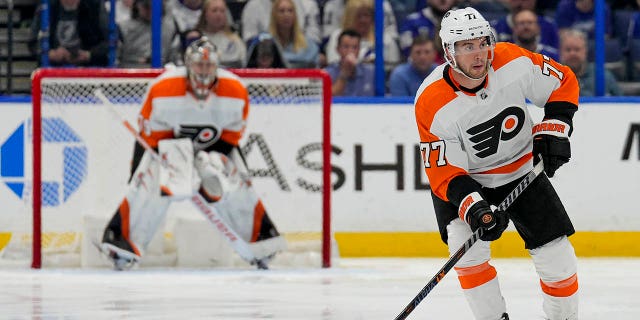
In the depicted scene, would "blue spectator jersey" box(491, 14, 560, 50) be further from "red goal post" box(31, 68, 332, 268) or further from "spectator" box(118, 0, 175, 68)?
"spectator" box(118, 0, 175, 68)

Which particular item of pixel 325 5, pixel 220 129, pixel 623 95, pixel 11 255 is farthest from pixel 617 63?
pixel 11 255

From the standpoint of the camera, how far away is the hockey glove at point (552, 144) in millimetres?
4288

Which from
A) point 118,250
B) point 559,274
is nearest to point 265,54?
point 118,250

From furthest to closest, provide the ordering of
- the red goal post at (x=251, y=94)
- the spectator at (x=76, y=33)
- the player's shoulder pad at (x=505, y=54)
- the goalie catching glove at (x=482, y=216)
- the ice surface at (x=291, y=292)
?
1. the spectator at (x=76, y=33)
2. the red goal post at (x=251, y=94)
3. the ice surface at (x=291, y=292)
4. the player's shoulder pad at (x=505, y=54)
5. the goalie catching glove at (x=482, y=216)

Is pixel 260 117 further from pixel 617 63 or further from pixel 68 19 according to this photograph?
pixel 617 63

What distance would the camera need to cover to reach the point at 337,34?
7371 millimetres

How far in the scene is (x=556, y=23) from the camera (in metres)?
Answer: 7.50

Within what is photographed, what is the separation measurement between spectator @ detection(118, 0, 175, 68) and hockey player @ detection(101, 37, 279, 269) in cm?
50

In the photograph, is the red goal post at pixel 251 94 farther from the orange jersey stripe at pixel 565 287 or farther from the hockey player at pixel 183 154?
the orange jersey stripe at pixel 565 287

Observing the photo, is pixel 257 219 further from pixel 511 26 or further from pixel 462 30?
pixel 462 30

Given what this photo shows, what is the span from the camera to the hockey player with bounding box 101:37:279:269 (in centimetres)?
678

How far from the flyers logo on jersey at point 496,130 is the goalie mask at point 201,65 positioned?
2.54 m

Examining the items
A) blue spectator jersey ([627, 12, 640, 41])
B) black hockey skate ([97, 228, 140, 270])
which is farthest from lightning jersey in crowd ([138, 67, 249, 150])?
blue spectator jersey ([627, 12, 640, 41])

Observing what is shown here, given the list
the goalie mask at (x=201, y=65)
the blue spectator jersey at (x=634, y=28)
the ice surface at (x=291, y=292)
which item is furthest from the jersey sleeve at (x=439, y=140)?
the blue spectator jersey at (x=634, y=28)
